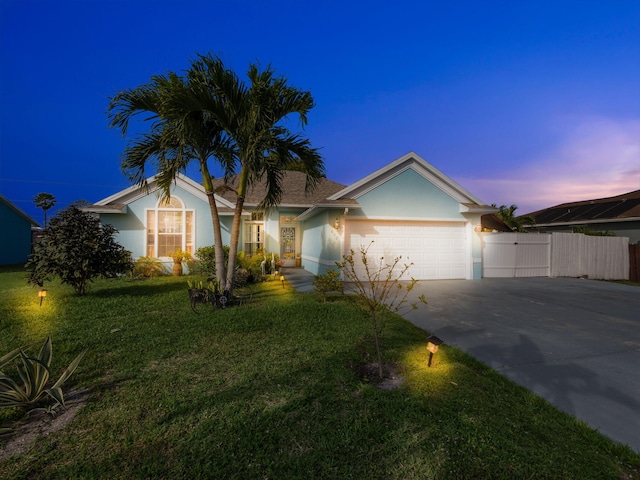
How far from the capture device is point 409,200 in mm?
11312

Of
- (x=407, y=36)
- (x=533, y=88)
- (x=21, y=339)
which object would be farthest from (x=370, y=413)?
(x=407, y=36)

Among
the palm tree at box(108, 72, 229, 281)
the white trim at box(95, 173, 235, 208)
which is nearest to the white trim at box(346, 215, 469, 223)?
the palm tree at box(108, 72, 229, 281)

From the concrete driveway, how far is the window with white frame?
8593 millimetres

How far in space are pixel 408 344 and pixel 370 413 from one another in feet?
6.92

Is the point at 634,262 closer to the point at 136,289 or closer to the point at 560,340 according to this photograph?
the point at 560,340

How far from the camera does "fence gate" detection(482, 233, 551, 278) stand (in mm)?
12359

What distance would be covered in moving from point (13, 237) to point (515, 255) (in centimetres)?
2921

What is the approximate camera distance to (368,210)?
11.0m

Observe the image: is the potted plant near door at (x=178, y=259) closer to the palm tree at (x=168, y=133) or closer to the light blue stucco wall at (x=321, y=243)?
the palm tree at (x=168, y=133)

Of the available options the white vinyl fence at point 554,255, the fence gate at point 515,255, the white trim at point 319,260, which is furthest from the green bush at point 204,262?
the white vinyl fence at point 554,255

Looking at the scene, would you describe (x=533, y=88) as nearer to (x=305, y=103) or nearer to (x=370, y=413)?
(x=305, y=103)

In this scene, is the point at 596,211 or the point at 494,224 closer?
the point at 494,224

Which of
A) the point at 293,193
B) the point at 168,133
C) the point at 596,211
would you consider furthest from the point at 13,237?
the point at 596,211

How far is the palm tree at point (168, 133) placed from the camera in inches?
262
